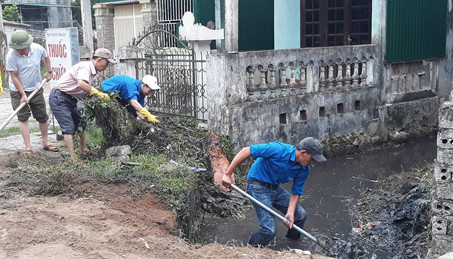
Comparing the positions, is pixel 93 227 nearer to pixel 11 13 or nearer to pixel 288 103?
pixel 288 103

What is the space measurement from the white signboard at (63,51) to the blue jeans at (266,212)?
4.64 meters

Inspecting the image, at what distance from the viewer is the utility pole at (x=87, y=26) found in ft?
40.8

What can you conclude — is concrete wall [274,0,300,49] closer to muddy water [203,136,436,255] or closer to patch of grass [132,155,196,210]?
muddy water [203,136,436,255]

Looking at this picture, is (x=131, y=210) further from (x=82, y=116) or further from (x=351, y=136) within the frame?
(x=351, y=136)

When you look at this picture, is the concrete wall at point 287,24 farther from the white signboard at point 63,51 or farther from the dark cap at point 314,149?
the dark cap at point 314,149

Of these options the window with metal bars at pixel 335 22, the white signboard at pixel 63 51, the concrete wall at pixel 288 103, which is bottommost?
the concrete wall at pixel 288 103

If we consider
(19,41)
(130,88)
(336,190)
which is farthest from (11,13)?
(336,190)

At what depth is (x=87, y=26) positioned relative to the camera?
13.3 metres

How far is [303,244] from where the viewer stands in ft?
20.8

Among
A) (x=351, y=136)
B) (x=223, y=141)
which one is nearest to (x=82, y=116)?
(x=223, y=141)

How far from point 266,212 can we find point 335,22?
8.69m

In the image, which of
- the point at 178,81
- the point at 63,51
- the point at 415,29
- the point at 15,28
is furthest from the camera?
the point at 15,28

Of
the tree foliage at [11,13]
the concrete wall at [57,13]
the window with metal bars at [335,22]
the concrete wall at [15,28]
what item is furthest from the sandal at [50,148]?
the concrete wall at [57,13]

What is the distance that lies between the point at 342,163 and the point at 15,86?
6.03m
